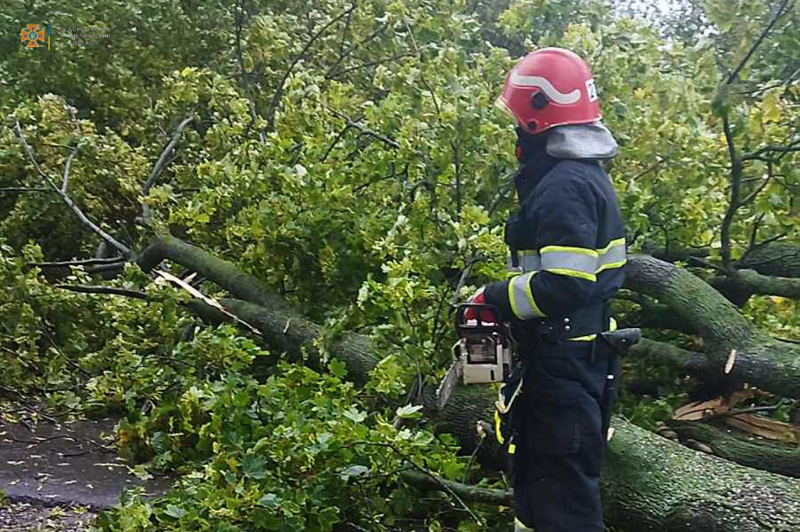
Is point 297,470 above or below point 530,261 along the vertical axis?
below

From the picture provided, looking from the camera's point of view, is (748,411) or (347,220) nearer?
(748,411)

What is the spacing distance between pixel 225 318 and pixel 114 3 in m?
3.41

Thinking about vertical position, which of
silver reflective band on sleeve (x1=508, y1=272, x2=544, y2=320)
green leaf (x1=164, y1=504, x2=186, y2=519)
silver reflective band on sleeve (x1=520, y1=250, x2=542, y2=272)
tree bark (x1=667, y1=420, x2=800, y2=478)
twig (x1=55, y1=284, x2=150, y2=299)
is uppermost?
silver reflective band on sleeve (x1=520, y1=250, x2=542, y2=272)

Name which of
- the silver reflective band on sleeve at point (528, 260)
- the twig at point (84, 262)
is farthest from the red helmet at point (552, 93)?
the twig at point (84, 262)

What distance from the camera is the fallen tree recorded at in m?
2.56

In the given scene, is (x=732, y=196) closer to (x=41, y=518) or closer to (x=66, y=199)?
(x=41, y=518)

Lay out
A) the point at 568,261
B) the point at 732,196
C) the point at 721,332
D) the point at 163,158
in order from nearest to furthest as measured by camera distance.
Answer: the point at 568,261 → the point at 721,332 → the point at 732,196 → the point at 163,158

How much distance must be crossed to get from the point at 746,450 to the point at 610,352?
106cm

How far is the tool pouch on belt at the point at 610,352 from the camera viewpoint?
2527 mm

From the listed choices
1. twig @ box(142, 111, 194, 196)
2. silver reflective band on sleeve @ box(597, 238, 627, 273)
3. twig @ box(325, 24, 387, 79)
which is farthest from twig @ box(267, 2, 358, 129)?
silver reflective band on sleeve @ box(597, 238, 627, 273)

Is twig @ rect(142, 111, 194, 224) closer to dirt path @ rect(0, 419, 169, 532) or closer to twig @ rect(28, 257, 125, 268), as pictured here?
twig @ rect(28, 257, 125, 268)

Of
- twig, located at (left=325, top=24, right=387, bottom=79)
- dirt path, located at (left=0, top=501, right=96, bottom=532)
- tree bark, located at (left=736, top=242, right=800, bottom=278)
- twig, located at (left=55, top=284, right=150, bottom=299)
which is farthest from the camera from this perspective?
twig, located at (left=325, top=24, right=387, bottom=79)

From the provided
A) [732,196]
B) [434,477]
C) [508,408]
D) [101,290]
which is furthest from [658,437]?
[101,290]

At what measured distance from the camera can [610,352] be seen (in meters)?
2.55
